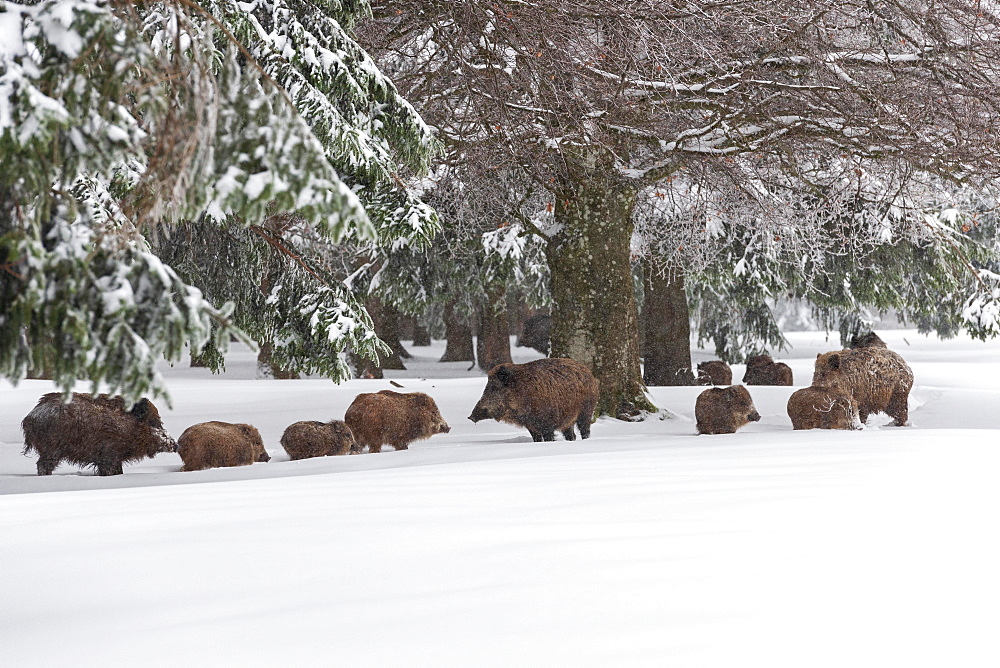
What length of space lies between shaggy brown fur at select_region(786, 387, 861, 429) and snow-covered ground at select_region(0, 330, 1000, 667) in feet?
8.29

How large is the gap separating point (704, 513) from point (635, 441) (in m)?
4.00

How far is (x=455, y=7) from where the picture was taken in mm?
7316

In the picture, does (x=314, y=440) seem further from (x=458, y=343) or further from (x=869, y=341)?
(x=458, y=343)

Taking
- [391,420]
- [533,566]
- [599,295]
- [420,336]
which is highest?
[420,336]

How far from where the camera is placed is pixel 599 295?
1035 cm

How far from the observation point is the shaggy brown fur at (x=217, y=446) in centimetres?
764

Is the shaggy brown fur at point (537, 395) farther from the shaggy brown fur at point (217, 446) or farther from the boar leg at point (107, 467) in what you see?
the boar leg at point (107, 467)

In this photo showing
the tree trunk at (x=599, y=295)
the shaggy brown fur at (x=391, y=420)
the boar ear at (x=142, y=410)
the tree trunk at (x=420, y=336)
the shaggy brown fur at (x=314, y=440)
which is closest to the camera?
the boar ear at (x=142, y=410)

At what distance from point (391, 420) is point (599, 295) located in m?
3.08

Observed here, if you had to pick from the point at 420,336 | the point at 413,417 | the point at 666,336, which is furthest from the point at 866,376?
the point at 420,336

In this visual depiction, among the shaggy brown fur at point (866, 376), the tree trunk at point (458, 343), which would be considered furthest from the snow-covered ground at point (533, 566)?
the tree trunk at point (458, 343)

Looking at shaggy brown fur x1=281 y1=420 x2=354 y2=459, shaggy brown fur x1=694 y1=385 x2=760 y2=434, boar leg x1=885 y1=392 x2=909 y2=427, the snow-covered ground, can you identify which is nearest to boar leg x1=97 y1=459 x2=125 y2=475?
shaggy brown fur x1=281 y1=420 x2=354 y2=459

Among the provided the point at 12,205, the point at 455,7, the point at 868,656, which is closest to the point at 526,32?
the point at 455,7

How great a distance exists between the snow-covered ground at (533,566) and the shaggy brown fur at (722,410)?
9.80ft
